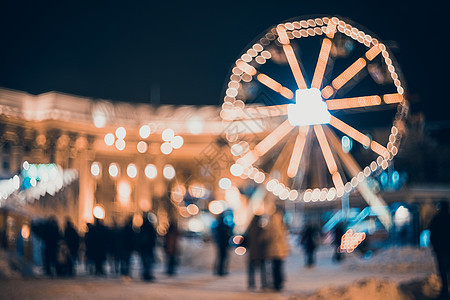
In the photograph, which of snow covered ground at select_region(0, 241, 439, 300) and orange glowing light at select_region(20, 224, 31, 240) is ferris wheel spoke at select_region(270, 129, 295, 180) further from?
orange glowing light at select_region(20, 224, 31, 240)

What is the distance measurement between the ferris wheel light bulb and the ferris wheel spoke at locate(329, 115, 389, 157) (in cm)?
53

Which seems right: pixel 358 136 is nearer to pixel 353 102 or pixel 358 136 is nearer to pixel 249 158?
pixel 353 102

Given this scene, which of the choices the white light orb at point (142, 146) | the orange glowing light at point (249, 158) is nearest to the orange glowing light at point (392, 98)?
the orange glowing light at point (249, 158)

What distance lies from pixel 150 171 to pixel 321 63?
26115 mm

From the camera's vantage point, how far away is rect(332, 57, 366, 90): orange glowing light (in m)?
21.8

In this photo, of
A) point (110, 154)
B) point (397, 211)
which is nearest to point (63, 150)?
point (110, 154)

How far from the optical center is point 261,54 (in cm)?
2308

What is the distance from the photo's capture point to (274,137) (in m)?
23.5

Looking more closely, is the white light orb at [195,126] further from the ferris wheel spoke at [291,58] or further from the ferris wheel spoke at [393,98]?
the ferris wheel spoke at [393,98]

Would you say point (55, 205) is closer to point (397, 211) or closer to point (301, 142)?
point (301, 142)

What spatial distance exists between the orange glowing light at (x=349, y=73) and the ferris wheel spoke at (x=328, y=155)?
186cm

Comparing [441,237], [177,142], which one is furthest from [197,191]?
[441,237]

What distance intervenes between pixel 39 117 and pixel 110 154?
8.66 metres

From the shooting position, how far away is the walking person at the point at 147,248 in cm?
1365
